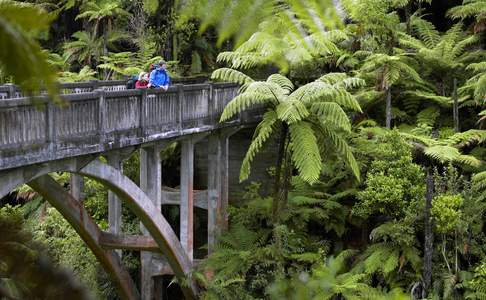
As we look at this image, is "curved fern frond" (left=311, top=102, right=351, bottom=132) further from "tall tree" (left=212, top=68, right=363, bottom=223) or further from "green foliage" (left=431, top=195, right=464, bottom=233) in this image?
"green foliage" (left=431, top=195, right=464, bottom=233)

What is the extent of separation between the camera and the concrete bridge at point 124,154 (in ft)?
20.9

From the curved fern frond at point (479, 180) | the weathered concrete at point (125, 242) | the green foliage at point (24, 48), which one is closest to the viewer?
the green foliage at point (24, 48)

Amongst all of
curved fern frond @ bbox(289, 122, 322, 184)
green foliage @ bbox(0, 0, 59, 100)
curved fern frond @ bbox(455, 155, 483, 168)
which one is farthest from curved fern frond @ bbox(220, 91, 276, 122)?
green foliage @ bbox(0, 0, 59, 100)

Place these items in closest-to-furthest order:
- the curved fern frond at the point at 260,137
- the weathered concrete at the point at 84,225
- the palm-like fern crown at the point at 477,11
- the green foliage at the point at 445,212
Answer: the weathered concrete at the point at 84,225
the green foliage at the point at 445,212
the curved fern frond at the point at 260,137
the palm-like fern crown at the point at 477,11

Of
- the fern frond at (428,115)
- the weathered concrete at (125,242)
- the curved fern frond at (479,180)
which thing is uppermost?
the fern frond at (428,115)

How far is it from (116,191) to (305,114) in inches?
116

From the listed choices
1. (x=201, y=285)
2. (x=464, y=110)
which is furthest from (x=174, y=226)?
(x=464, y=110)

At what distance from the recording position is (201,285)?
1026 centimetres

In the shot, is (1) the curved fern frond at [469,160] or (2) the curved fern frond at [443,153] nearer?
(2) the curved fern frond at [443,153]

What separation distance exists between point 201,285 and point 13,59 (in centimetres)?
1008

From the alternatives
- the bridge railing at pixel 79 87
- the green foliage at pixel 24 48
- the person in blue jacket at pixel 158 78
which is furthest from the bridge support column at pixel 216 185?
the green foliage at pixel 24 48

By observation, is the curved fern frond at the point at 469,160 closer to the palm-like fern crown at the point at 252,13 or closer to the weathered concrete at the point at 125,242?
the weathered concrete at the point at 125,242

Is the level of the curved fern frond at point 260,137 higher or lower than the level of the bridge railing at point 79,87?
lower

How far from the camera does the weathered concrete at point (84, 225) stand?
807 centimetres
